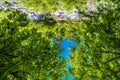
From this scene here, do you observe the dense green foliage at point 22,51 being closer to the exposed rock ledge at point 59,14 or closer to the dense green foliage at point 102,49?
the dense green foliage at point 102,49

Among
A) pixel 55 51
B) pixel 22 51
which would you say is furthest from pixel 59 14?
pixel 22 51

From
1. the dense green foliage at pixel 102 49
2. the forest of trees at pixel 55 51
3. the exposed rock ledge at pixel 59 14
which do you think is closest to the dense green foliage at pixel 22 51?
the forest of trees at pixel 55 51

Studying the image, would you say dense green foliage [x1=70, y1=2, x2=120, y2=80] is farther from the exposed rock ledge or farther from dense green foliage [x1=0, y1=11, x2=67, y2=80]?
the exposed rock ledge

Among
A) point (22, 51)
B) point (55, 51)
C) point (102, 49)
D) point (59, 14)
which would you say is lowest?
point (59, 14)

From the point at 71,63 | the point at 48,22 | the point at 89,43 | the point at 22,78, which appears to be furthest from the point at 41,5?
the point at 22,78

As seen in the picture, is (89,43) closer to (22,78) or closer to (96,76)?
(96,76)

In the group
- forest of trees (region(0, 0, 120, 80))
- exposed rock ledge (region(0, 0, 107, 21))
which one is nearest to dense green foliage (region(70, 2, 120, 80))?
forest of trees (region(0, 0, 120, 80))

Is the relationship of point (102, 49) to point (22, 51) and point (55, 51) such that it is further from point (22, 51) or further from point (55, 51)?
point (22, 51)

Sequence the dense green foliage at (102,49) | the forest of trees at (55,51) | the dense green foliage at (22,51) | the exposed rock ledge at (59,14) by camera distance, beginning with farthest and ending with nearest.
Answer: the exposed rock ledge at (59,14)
the dense green foliage at (102,49)
the forest of trees at (55,51)
the dense green foliage at (22,51)
